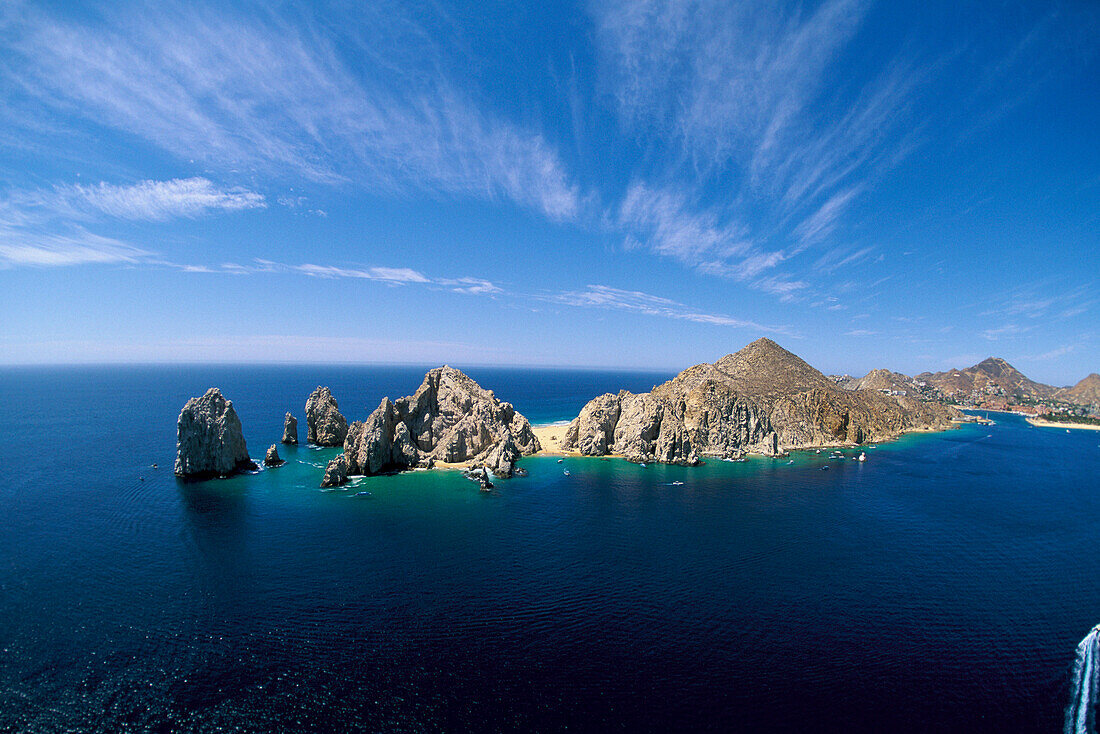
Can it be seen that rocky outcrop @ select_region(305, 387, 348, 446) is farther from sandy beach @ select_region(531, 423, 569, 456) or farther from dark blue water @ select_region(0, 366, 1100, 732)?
sandy beach @ select_region(531, 423, 569, 456)

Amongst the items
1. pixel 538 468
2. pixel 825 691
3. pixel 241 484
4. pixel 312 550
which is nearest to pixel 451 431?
pixel 538 468

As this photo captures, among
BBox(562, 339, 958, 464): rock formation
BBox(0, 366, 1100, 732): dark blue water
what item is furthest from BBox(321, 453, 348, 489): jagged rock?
BBox(562, 339, 958, 464): rock formation

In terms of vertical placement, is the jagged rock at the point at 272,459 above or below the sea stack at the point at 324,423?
below

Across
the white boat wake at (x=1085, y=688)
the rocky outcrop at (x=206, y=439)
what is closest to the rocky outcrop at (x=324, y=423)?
the rocky outcrop at (x=206, y=439)

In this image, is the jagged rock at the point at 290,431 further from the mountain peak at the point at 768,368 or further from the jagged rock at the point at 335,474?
the mountain peak at the point at 768,368

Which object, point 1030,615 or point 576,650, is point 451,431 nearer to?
point 576,650
